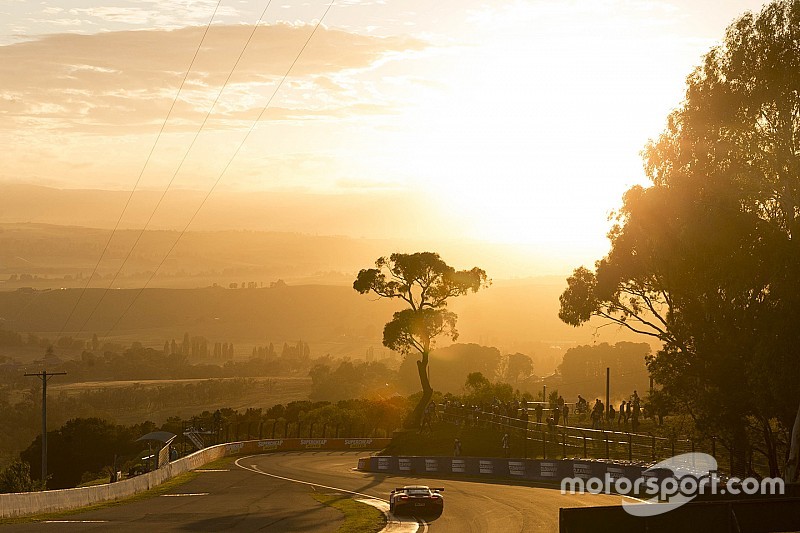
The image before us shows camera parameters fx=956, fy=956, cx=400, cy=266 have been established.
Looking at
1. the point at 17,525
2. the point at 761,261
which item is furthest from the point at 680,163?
the point at 17,525

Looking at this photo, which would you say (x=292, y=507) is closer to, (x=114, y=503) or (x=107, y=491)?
(x=114, y=503)

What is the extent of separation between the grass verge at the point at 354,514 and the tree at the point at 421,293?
30632mm

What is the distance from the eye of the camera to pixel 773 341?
3691cm

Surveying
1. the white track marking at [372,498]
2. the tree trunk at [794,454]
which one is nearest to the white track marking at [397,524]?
the white track marking at [372,498]

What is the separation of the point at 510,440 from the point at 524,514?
32.6m

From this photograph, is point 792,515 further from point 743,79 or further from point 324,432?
point 324,432

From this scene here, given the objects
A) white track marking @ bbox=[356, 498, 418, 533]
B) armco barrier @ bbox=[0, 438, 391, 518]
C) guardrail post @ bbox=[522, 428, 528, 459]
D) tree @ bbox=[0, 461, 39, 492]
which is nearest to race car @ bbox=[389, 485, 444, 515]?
white track marking @ bbox=[356, 498, 418, 533]

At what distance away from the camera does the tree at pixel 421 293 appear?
7888cm

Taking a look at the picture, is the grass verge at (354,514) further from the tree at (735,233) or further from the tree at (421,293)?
the tree at (421,293)

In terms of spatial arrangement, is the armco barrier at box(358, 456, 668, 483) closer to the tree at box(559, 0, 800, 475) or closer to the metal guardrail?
the metal guardrail

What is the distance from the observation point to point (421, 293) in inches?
3152

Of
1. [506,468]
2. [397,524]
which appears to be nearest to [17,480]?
[506,468]

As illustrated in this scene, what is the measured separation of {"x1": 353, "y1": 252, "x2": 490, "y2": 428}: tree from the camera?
78.9m

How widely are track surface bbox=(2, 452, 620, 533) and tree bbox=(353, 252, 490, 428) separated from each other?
18.5 m
